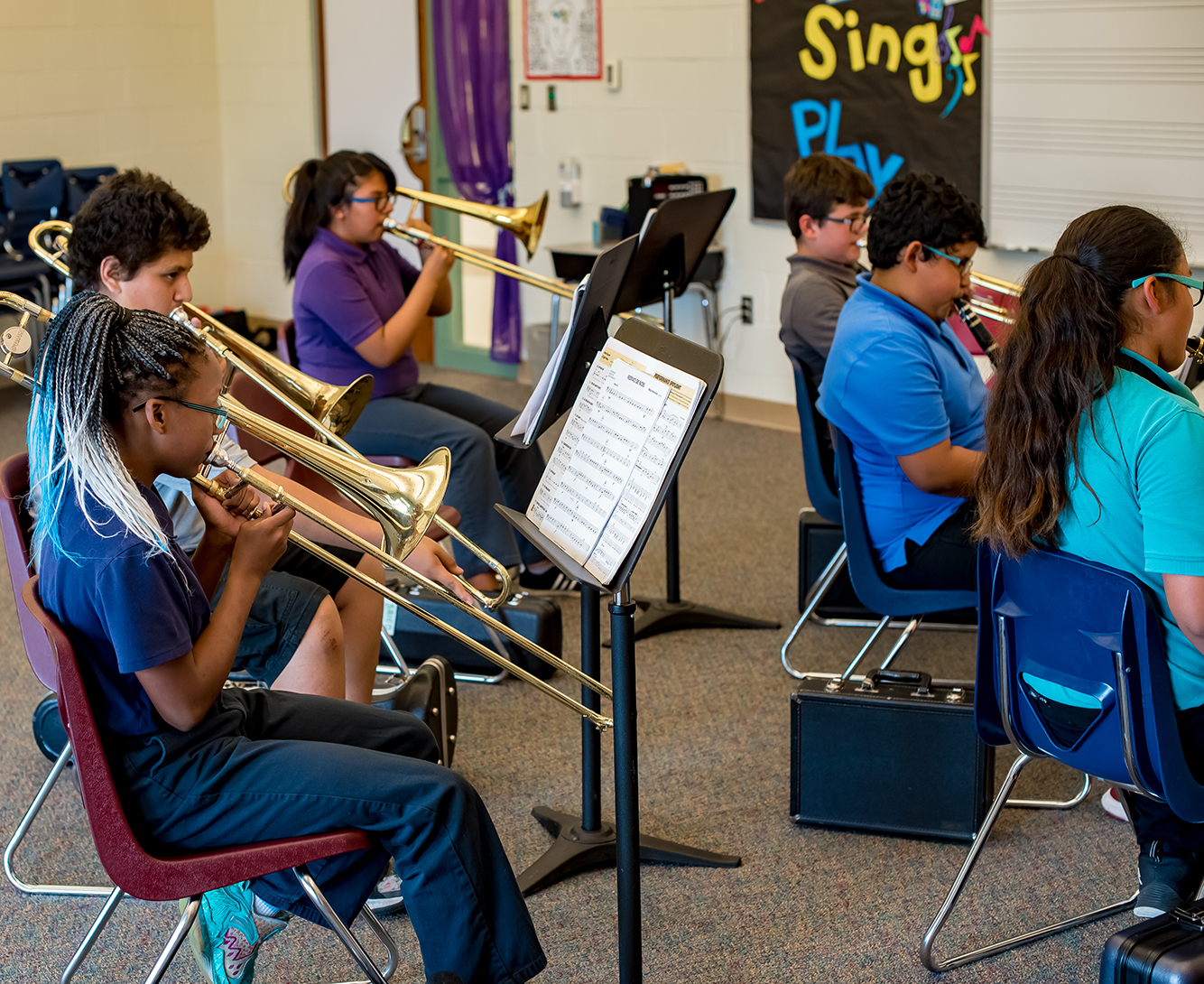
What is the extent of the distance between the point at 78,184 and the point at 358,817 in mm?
5066

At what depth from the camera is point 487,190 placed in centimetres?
605

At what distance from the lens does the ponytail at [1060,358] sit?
5.63 feet

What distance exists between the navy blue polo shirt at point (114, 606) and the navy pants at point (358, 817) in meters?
0.07

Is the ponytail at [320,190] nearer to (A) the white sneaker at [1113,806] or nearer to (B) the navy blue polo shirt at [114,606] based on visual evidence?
(B) the navy blue polo shirt at [114,606]

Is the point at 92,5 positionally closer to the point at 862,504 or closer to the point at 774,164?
the point at 774,164

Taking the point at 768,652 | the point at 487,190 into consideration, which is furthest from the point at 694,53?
the point at 768,652

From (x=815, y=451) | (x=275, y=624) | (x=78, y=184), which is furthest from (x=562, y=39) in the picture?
(x=275, y=624)

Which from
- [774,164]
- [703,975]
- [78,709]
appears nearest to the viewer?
[78,709]

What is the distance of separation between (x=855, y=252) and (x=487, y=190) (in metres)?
3.16

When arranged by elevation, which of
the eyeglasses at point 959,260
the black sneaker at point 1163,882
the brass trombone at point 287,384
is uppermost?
the eyeglasses at point 959,260

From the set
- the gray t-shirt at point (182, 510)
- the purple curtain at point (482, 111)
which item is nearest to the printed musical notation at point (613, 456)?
Answer: the gray t-shirt at point (182, 510)

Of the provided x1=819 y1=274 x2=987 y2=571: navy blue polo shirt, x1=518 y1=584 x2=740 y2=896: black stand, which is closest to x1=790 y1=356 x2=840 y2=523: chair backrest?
x1=819 y1=274 x2=987 y2=571: navy blue polo shirt

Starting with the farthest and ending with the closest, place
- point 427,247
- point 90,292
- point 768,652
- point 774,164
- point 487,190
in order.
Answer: point 487,190
point 774,164
point 427,247
point 768,652
point 90,292

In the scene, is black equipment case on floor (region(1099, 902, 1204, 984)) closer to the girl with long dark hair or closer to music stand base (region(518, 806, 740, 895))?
the girl with long dark hair
